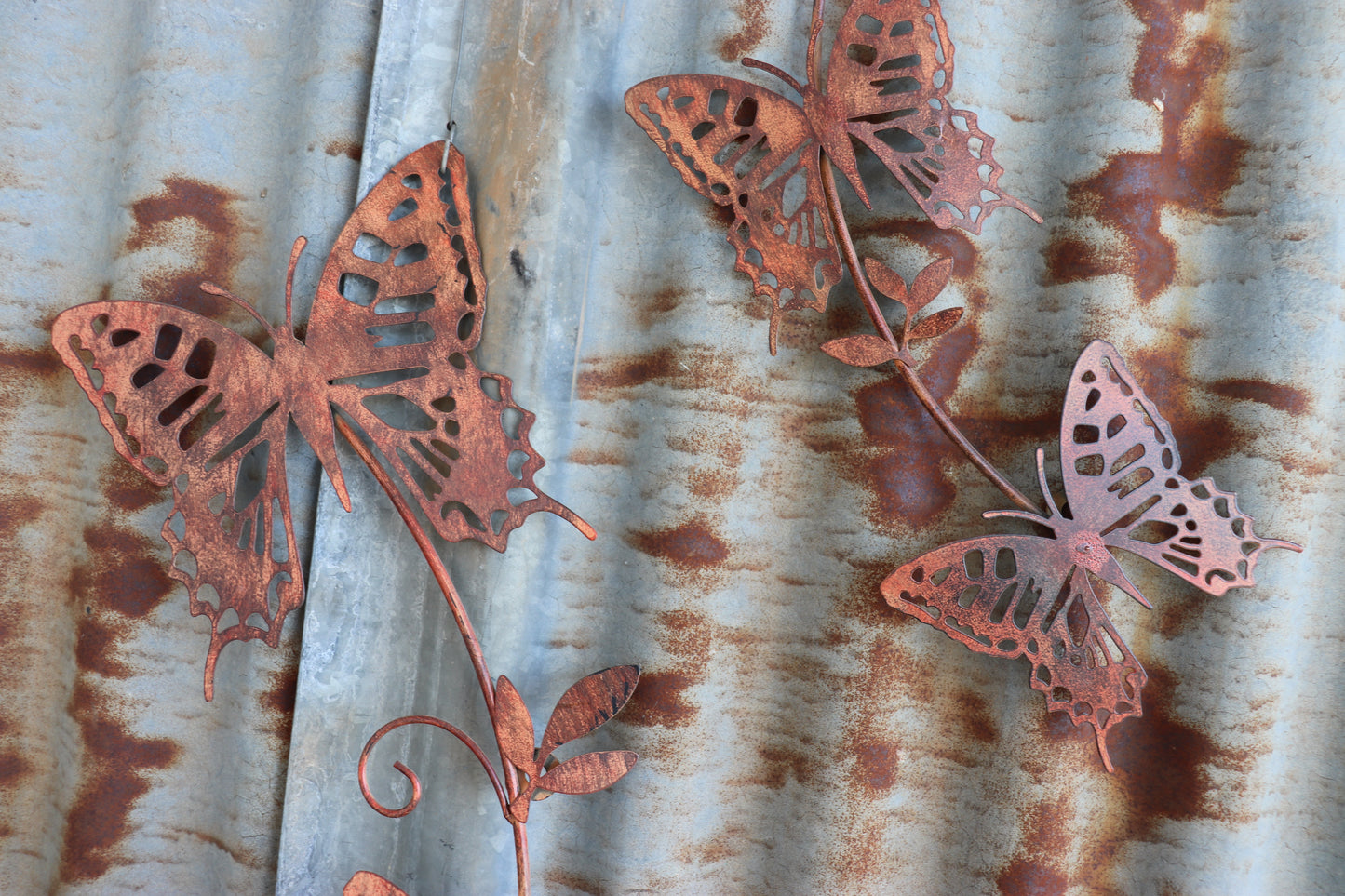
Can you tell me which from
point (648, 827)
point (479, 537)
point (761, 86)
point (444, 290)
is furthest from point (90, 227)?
point (648, 827)

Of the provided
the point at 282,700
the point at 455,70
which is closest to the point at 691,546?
the point at 282,700

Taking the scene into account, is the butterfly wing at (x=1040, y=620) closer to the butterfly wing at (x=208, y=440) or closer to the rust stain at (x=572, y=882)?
the rust stain at (x=572, y=882)

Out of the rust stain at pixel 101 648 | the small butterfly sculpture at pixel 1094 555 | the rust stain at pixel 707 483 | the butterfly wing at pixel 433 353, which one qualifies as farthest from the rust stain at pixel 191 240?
the small butterfly sculpture at pixel 1094 555

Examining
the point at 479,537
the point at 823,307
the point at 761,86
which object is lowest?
the point at 479,537

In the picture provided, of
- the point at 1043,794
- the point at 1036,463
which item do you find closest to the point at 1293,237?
the point at 1036,463

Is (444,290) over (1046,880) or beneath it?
over

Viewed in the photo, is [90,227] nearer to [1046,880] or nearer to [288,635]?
[288,635]

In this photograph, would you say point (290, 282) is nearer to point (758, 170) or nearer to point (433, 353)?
point (433, 353)
